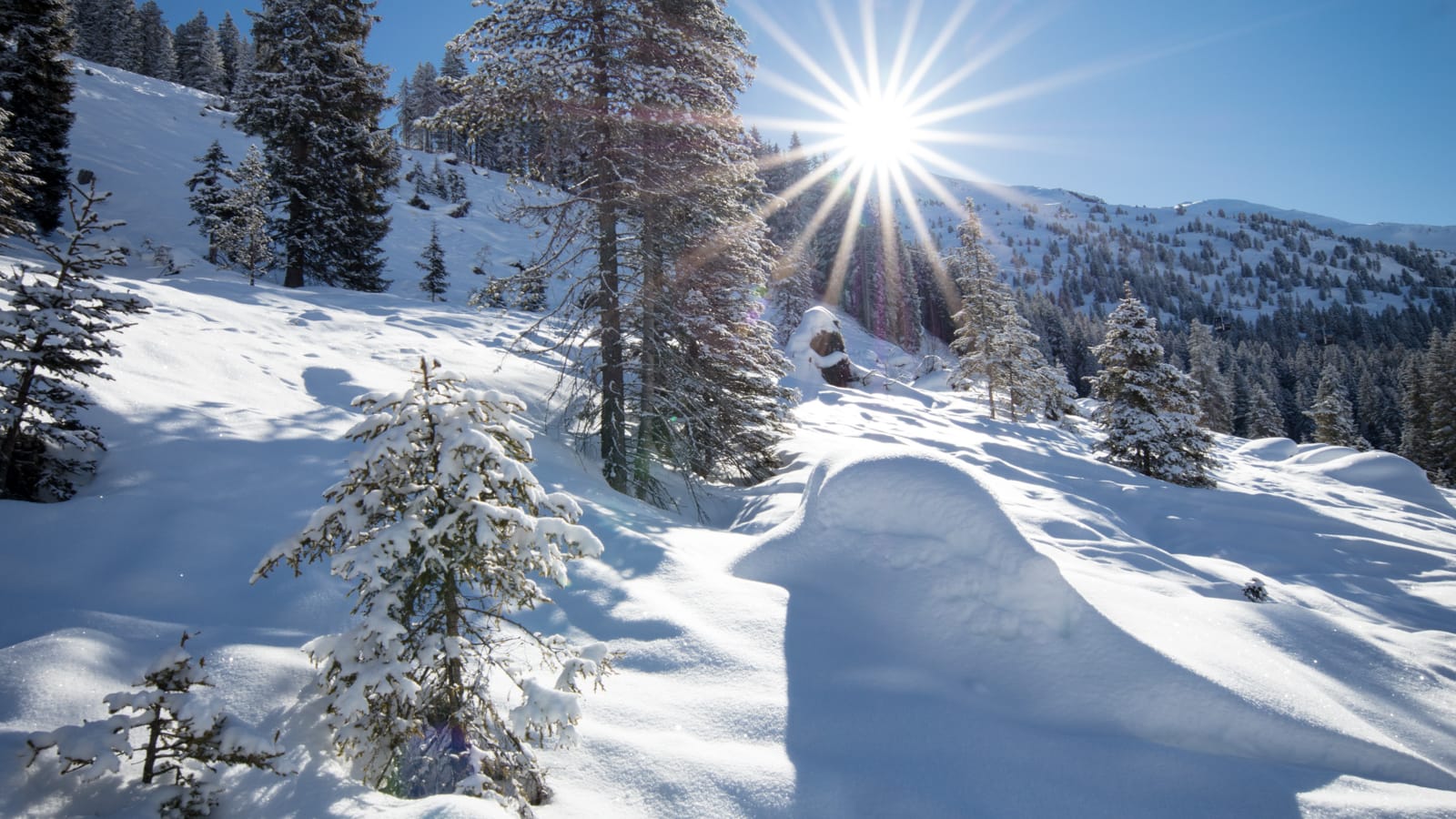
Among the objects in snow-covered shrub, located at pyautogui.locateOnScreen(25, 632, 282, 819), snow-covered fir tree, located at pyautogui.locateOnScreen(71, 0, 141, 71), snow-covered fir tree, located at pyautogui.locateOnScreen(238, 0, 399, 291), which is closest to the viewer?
snow-covered shrub, located at pyautogui.locateOnScreen(25, 632, 282, 819)

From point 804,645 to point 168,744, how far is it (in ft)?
11.9

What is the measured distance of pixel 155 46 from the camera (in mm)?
60125

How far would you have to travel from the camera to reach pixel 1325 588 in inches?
342

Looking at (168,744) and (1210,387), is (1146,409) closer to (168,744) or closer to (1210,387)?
(168,744)

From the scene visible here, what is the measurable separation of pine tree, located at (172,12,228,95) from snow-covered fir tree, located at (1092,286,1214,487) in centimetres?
8012

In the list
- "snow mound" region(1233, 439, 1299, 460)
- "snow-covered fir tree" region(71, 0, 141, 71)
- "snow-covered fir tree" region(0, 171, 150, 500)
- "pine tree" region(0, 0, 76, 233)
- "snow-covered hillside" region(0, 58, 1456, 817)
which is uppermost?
"snow-covered fir tree" region(71, 0, 141, 71)

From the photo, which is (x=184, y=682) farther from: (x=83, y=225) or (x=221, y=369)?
(x=221, y=369)

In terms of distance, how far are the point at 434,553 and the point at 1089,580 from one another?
5817 mm

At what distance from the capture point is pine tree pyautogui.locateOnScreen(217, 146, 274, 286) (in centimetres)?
2441

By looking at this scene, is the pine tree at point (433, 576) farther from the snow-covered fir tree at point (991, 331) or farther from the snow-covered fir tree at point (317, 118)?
the snow-covered fir tree at point (991, 331)

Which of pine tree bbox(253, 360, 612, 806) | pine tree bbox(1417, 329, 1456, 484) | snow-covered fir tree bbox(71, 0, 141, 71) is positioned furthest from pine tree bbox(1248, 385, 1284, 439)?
snow-covered fir tree bbox(71, 0, 141, 71)

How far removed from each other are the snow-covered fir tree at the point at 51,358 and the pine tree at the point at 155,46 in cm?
8167

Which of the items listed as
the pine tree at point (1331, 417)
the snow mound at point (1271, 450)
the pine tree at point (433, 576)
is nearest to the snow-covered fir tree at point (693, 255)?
the pine tree at point (433, 576)

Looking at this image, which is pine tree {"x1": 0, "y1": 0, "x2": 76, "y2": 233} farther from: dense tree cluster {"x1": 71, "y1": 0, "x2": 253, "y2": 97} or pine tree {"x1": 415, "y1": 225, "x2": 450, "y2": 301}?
dense tree cluster {"x1": 71, "y1": 0, "x2": 253, "y2": 97}
